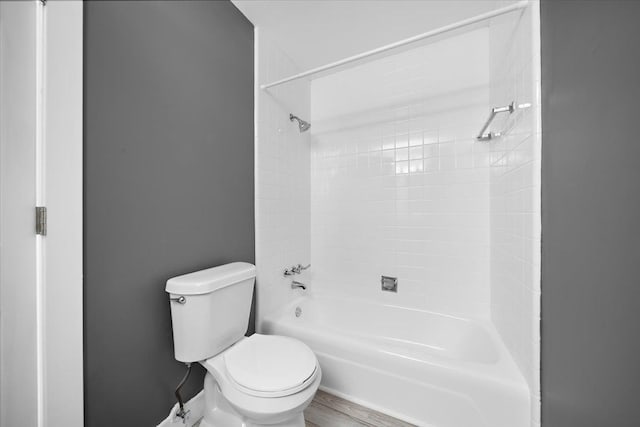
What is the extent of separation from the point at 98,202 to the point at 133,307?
43 centimetres

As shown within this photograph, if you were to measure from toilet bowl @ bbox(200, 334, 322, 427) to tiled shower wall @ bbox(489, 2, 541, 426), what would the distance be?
94cm

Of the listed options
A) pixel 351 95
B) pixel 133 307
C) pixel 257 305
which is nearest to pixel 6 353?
pixel 133 307

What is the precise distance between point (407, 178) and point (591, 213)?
4.19 ft

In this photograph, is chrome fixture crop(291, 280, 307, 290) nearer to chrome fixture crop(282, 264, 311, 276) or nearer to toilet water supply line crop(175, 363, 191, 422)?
chrome fixture crop(282, 264, 311, 276)

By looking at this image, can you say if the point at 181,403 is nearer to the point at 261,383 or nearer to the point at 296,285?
the point at 261,383

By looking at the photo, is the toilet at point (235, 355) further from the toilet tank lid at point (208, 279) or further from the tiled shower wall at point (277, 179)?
the tiled shower wall at point (277, 179)

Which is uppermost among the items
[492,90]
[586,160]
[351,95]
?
[351,95]

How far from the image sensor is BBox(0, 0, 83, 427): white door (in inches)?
27.2

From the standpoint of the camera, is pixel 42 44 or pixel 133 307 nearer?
Result: pixel 42 44

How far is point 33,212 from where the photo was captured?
Answer: 737 millimetres

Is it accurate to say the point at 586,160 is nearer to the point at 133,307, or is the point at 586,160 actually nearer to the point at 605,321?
the point at 605,321

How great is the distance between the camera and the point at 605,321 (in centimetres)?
58

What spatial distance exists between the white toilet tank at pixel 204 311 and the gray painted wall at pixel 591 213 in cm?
124

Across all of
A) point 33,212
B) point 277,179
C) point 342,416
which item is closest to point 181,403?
point 342,416
